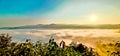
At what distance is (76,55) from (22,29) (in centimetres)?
291

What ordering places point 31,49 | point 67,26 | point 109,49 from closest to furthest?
point 31,49, point 109,49, point 67,26

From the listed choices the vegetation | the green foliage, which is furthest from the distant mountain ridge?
the green foliage

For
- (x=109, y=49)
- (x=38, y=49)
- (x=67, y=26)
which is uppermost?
(x=67, y=26)

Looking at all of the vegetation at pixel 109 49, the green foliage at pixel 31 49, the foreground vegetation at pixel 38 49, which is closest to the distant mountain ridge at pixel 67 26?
the vegetation at pixel 109 49

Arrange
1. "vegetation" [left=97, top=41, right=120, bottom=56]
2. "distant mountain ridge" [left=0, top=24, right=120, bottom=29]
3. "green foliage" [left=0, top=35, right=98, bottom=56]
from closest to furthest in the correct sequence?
"green foliage" [left=0, top=35, right=98, bottom=56]
"vegetation" [left=97, top=41, right=120, bottom=56]
"distant mountain ridge" [left=0, top=24, right=120, bottom=29]

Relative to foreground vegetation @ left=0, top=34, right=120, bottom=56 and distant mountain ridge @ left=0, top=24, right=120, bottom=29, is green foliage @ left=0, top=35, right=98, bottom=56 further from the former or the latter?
distant mountain ridge @ left=0, top=24, right=120, bottom=29

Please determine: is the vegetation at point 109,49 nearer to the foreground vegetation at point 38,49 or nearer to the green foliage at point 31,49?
the foreground vegetation at point 38,49

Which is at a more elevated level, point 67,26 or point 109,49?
point 67,26

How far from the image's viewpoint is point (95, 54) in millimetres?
6309

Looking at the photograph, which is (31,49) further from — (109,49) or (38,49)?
(109,49)

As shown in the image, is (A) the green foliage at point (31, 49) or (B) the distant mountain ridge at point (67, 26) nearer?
(A) the green foliage at point (31, 49)

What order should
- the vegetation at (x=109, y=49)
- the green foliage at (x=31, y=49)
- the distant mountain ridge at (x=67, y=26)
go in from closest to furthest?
1. the green foliage at (x=31, y=49)
2. the vegetation at (x=109, y=49)
3. the distant mountain ridge at (x=67, y=26)

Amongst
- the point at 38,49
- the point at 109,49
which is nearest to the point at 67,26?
the point at 109,49

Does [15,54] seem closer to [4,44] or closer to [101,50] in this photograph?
[4,44]
